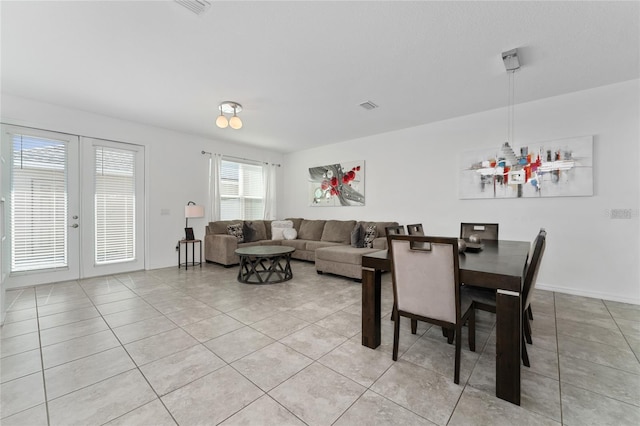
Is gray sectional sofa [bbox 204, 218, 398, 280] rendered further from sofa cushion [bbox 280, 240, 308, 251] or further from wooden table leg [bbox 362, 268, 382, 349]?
wooden table leg [bbox 362, 268, 382, 349]

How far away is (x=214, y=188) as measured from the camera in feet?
18.4

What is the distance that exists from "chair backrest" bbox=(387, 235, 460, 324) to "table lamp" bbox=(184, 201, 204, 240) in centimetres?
423

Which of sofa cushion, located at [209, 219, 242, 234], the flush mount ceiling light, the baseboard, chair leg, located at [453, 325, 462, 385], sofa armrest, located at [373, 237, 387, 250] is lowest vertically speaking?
the baseboard

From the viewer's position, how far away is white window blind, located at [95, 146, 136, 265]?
427 centimetres

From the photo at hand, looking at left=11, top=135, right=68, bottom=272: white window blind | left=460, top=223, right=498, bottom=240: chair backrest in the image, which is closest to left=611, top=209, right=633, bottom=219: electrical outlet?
left=460, top=223, right=498, bottom=240: chair backrest

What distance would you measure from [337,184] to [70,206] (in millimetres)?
4647

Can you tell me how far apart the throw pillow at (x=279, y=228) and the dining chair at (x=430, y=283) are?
4276 millimetres

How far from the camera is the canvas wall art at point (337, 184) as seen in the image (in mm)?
5523

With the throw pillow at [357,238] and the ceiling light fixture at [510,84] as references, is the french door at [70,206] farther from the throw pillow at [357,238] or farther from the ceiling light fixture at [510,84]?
the ceiling light fixture at [510,84]

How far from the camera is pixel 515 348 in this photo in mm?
1464

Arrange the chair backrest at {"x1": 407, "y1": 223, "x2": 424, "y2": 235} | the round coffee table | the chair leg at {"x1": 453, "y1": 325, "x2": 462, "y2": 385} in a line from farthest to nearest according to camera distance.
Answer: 1. the round coffee table
2. the chair backrest at {"x1": 407, "y1": 223, "x2": 424, "y2": 235}
3. the chair leg at {"x1": 453, "y1": 325, "x2": 462, "y2": 385}

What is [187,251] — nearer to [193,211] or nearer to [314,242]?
[193,211]

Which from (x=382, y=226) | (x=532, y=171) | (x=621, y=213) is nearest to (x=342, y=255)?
(x=382, y=226)

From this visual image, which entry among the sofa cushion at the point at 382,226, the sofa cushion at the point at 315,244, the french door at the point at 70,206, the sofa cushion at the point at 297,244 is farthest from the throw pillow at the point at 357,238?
the french door at the point at 70,206
